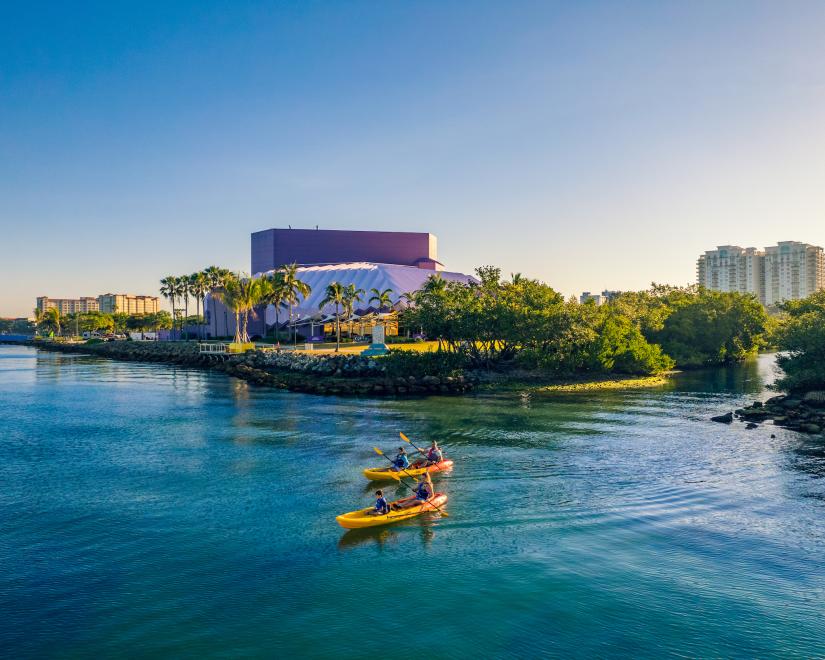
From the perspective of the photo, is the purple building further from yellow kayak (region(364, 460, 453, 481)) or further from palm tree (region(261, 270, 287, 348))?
yellow kayak (region(364, 460, 453, 481))

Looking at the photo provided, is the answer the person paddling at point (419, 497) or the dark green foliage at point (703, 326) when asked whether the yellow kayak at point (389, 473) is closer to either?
the person paddling at point (419, 497)

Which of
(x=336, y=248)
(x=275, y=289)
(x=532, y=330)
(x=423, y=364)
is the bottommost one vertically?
(x=423, y=364)

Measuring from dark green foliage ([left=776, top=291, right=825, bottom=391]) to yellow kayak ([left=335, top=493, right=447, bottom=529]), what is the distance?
35.9 metres

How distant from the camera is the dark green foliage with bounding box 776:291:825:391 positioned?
152 ft

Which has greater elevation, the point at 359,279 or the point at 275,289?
the point at 359,279

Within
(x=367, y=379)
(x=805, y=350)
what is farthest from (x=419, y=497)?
(x=367, y=379)

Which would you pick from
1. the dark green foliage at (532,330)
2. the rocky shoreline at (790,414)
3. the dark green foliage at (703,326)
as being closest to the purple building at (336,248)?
the dark green foliage at (703,326)

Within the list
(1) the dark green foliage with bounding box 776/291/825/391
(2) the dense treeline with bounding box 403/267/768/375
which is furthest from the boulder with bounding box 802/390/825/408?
(2) the dense treeline with bounding box 403/267/768/375

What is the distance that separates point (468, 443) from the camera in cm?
3569

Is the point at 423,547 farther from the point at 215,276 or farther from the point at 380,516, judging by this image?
the point at 215,276

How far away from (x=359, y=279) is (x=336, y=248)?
100ft

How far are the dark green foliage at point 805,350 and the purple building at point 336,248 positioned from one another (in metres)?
101

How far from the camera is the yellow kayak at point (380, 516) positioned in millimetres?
21609

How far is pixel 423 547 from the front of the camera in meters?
20.9
